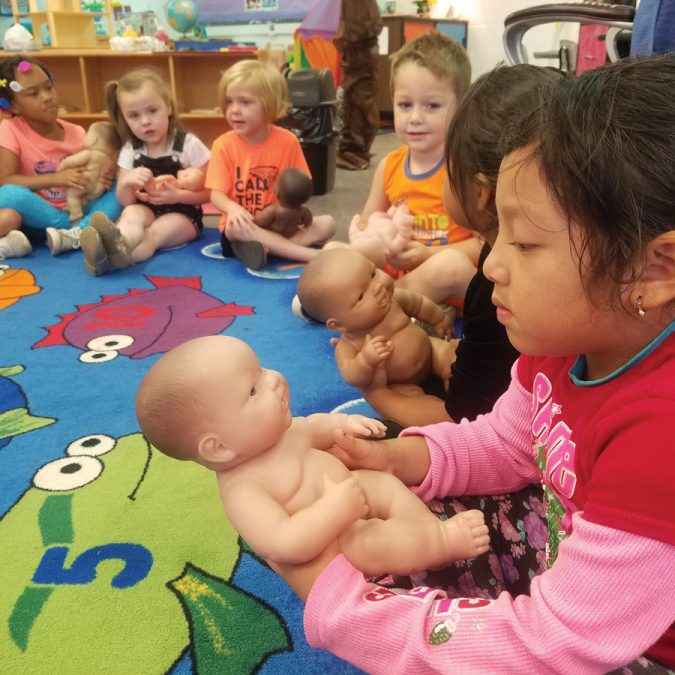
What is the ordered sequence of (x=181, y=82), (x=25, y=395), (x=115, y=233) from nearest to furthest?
(x=25, y=395)
(x=115, y=233)
(x=181, y=82)

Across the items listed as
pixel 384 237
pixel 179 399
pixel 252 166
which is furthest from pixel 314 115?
pixel 179 399

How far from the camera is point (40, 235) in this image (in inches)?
101

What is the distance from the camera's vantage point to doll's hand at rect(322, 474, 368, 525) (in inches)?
26.0

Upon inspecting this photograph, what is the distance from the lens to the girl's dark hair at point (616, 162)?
43 cm

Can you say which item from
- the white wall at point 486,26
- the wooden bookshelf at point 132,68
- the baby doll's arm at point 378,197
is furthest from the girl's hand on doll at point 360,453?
the white wall at point 486,26

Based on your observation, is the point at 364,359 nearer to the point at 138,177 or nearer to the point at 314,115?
the point at 138,177

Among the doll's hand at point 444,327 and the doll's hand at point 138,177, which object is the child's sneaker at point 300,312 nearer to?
the doll's hand at point 444,327

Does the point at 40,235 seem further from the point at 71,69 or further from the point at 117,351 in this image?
the point at 71,69

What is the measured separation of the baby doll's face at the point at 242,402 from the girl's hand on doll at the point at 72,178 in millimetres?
2041

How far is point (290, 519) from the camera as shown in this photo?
0.66m

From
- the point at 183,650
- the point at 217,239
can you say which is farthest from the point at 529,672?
the point at 217,239

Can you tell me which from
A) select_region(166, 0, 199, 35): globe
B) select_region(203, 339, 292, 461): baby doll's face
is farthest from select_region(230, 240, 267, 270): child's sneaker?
select_region(166, 0, 199, 35): globe

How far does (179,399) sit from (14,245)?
2.01 meters

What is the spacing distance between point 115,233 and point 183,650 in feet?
5.51
